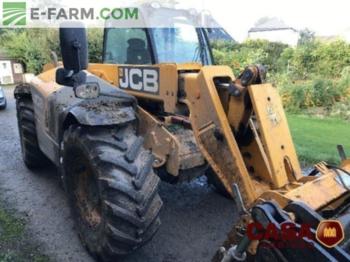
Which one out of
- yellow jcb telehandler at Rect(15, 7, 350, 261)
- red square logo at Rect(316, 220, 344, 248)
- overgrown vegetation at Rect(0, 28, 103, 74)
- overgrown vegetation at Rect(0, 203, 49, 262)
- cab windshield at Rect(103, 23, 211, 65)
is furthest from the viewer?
overgrown vegetation at Rect(0, 28, 103, 74)

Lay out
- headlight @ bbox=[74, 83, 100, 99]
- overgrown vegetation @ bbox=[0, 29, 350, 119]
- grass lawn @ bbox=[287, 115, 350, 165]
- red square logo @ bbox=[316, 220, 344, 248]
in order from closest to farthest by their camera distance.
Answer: red square logo @ bbox=[316, 220, 344, 248], headlight @ bbox=[74, 83, 100, 99], grass lawn @ bbox=[287, 115, 350, 165], overgrown vegetation @ bbox=[0, 29, 350, 119]

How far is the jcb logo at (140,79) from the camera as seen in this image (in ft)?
12.2

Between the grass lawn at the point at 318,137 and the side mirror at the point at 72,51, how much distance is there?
435 cm

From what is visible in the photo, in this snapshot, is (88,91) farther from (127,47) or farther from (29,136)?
(29,136)

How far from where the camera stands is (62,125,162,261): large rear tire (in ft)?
9.84

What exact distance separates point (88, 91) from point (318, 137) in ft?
21.8

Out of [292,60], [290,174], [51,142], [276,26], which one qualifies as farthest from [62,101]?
[276,26]

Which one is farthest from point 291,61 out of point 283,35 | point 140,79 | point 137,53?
point 283,35

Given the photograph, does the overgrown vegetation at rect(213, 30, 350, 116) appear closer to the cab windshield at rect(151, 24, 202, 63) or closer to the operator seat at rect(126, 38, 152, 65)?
the cab windshield at rect(151, 24, 202, 63)

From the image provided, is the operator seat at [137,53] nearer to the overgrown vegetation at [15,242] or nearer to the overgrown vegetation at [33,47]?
the overgrown vegetation at [15,242]

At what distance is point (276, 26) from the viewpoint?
5503 cm

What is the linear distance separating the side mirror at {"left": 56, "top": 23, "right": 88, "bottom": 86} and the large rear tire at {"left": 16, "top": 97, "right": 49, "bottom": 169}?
2687mm

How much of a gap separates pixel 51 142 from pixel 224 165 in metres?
2.42

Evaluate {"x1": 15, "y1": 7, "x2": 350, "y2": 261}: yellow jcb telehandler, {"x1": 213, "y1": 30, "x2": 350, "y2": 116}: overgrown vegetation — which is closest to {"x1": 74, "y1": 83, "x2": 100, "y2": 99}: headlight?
{"x1": 15, "y1": 7, "x2": 350, "y2": 261}: yellow jcb telehandler
